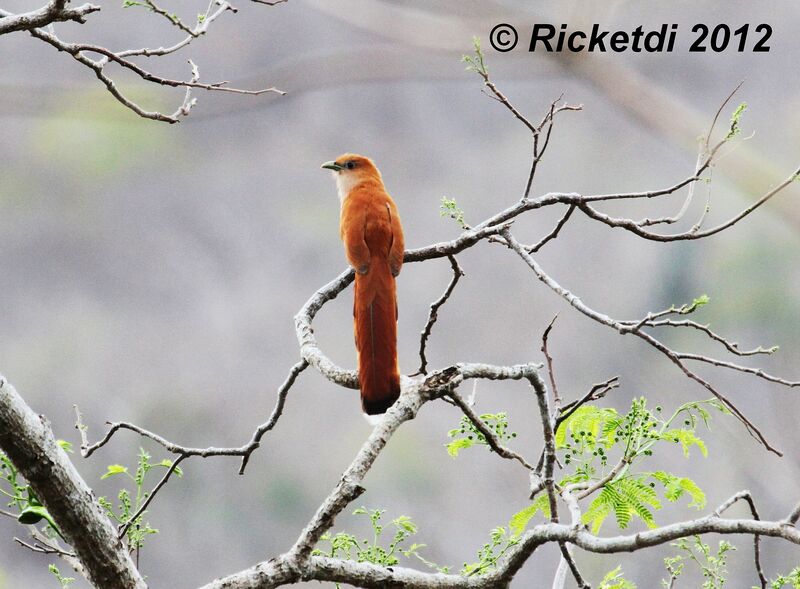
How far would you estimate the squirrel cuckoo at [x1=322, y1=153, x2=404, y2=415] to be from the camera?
1.47m

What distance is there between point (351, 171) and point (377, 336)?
1.90 ft

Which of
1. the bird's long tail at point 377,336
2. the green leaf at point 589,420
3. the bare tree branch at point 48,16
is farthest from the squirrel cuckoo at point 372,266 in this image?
the bare tree branch at point 48,16

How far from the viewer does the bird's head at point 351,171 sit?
1.96 metres

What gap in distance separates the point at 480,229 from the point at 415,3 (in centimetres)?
60

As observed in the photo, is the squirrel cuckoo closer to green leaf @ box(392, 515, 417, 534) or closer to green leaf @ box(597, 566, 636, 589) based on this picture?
green leaf @ box(392, 515, 417, 534)

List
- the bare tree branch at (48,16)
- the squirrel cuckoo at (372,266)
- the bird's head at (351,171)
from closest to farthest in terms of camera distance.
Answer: the bare tree branch at (48,16), the squirrel cuckoo at (372,266), the bird's head at (351,171)

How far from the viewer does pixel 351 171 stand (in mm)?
1987

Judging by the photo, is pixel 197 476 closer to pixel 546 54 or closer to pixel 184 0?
pixel 184 0

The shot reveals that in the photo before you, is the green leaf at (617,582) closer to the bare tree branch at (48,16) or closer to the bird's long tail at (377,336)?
the bird's long tail at (377,336)

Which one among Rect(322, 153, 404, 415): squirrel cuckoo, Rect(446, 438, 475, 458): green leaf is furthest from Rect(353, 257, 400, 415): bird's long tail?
Rect(446, 438, 475, 458): green leaf

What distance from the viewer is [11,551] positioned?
4.86m

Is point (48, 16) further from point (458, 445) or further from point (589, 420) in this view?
point (589, 420)

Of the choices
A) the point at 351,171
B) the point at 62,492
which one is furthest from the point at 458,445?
the point at 351,171

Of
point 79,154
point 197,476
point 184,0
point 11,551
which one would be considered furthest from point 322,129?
point 11,551
